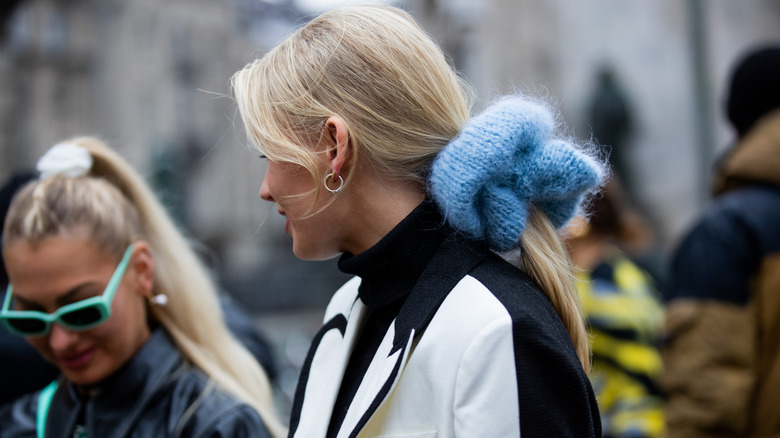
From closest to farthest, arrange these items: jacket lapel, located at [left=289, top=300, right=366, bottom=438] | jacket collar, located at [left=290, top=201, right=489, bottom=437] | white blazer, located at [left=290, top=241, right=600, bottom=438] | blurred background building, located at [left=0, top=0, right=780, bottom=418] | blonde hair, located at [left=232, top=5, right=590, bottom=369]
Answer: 1. white blazer, located at [left=290, top=241, right=600, bottom=438]
2. jacket collar, located at [left=290, top=201, right=489, bottom=437]
3. blonde hair, located at [left=232, top=5, right=590, bottom=369]
4. jacket lapel, located at [left=289, top=300, right=366, bottom=438]
5. blurred background building, located at [left=0, top=0, right=780, bottom=418]

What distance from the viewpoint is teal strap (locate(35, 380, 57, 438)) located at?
7.98 feet

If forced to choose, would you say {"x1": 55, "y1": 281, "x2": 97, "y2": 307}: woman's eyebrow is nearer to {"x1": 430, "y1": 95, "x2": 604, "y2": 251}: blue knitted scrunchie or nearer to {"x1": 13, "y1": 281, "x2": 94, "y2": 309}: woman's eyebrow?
{"x1": 13, "y1": 281, "x2": 94, "y2": 309}: woman's eyebrow

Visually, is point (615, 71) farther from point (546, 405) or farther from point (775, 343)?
point (546, 405)

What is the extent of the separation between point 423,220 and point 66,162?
1.42 meters

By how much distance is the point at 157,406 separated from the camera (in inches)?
89.3

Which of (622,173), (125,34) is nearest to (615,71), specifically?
(622,173)

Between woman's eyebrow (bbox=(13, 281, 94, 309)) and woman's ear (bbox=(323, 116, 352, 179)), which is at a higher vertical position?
woman's ear (bbox=(323, 116, 352, 179))

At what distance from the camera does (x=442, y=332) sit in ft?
4.85

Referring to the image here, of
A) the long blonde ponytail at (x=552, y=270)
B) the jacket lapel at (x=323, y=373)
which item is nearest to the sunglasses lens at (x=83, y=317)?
the jacket lapel at (x=323, y=373)

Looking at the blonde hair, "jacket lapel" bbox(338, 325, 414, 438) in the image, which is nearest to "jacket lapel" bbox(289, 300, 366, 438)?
"jacket lapel" bbox(338, 325, 414, 438)

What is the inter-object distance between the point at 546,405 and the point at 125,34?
29579mm

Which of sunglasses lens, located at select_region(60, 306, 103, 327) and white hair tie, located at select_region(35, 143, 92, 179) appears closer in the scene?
sunglasses lens, located at select_region(60, 306, 103, 327)

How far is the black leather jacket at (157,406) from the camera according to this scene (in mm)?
2180

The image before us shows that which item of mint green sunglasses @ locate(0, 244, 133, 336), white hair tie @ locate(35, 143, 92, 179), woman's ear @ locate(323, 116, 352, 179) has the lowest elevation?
mint green sunglasses @ locate(0, 244, 133, 336)
